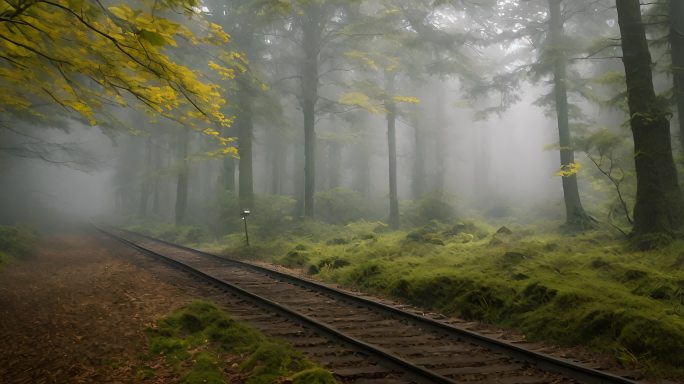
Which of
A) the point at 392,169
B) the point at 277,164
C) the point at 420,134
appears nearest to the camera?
the point at 392,169

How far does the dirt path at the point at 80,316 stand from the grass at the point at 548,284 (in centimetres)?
443

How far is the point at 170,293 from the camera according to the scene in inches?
348

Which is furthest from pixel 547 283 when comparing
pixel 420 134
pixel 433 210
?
pixel 420 134

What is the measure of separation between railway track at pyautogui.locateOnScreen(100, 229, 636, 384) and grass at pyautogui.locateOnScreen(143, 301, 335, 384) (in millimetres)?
447

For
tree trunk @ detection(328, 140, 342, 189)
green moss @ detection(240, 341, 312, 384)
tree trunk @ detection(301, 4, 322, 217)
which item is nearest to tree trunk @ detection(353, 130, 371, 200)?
tree trunk @ detection(328, 140, 342, 189)

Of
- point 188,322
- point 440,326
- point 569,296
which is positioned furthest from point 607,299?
point 188,322

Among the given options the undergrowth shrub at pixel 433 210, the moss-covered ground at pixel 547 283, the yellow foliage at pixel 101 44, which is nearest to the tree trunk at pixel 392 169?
the undergrowth shrub at pixel 433 210

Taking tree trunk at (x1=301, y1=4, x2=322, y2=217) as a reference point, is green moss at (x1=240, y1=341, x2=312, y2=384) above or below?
below

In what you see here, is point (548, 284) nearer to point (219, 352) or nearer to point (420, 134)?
point (219, 352)

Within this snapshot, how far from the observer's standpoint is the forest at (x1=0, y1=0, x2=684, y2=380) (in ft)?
19.2

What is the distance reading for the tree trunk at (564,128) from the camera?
1409 cm

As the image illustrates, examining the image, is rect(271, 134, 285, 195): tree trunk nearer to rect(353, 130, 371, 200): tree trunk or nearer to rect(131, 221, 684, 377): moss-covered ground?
rect(353, 130, 371, 200): tree trunk

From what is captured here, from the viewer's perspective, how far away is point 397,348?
5.47 meters

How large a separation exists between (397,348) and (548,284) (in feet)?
10.7
